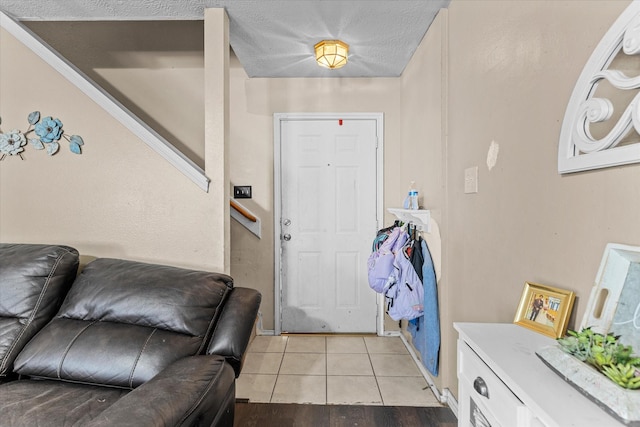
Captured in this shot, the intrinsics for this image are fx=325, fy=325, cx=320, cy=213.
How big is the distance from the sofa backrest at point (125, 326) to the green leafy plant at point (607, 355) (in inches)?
48.3

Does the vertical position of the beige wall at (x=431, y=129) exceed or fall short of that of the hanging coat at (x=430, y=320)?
it exceeds it

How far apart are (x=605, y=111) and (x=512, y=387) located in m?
0.74

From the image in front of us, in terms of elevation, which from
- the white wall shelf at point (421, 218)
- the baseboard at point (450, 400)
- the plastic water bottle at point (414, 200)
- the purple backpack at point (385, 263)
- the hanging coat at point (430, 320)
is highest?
the plastic water bottle at point (414, 200)

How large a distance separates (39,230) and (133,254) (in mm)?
582

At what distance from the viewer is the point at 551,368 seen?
2.56 feet

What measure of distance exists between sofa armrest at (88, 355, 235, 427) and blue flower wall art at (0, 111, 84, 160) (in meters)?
1.60

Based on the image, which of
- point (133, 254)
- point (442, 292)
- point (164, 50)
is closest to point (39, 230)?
point (133, 254)

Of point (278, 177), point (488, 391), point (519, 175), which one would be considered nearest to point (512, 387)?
point (488, 391)

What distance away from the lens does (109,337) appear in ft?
4.24

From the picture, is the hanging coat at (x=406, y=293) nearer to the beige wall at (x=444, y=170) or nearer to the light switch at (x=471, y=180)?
the beige wall at (x=444, y=170)

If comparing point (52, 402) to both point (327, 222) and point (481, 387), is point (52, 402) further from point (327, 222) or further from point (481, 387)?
point (327, 222)

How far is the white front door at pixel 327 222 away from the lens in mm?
3104

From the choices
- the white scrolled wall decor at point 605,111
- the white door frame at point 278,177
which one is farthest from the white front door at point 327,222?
the white scrolled wall decor at point 605,111

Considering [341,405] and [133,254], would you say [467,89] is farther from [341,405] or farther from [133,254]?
[133,254]
